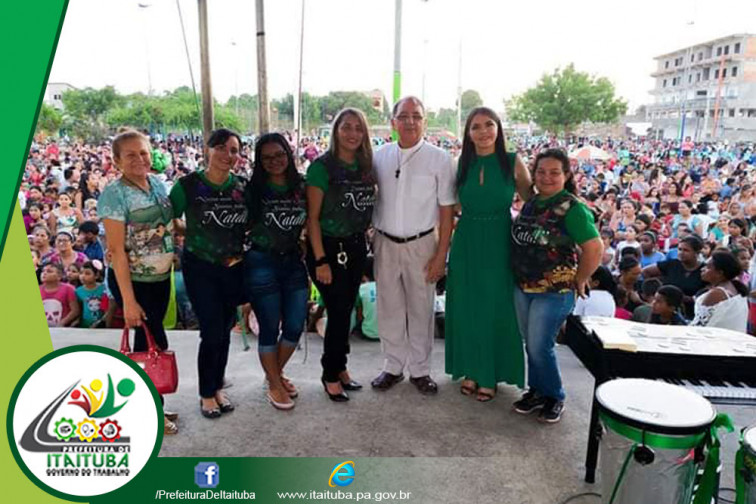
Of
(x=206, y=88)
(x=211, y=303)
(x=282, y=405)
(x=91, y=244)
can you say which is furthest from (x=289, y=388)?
(x=206, y=88)

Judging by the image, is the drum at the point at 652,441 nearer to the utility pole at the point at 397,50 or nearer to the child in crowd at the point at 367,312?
the child in crowd at the point at 367,312

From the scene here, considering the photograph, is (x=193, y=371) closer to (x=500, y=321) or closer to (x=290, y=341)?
(x=290, y=341)

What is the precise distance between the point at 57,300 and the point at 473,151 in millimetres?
3541

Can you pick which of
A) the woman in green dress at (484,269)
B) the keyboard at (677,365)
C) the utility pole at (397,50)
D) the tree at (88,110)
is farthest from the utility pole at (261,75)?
the tree at (88,110)

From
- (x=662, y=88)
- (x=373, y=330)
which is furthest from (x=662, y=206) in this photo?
(x=662, y=88)

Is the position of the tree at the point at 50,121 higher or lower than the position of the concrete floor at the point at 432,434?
higher

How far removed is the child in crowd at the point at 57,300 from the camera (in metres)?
4.59

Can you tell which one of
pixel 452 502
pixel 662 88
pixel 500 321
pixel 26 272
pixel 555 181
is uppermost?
pixel 662 88

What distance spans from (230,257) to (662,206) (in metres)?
8.05

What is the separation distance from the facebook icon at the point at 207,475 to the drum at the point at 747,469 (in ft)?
6.50

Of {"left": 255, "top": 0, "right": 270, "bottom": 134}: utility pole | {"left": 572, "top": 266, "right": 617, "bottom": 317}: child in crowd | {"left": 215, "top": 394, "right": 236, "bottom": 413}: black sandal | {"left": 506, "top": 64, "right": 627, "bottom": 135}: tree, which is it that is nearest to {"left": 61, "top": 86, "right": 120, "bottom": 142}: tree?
{"left": 506, "top": 64, "right": 627, "bottom": 135}: tree

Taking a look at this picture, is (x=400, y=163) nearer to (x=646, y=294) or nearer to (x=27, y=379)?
(x=27, y=379)

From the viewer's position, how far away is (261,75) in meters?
6.43

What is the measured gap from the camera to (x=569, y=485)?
2441mm
